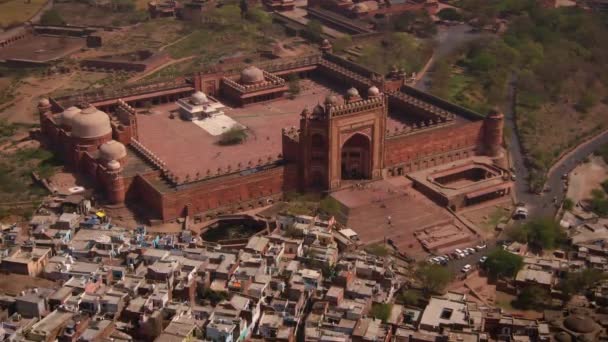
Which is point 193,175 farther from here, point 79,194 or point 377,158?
point 377,158

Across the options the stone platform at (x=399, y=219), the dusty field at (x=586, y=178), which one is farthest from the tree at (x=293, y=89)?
the dusty field at (x=586, y=178)

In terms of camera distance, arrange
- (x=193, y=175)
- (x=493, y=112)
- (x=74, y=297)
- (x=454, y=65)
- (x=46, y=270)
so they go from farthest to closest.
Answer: (x=454, y=65) < (x=493, y=112) < (x=193, y=175) < (x=46, y=270) < (x=74, y=297)

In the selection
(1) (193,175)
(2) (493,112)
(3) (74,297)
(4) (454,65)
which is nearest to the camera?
(3) (74,297)

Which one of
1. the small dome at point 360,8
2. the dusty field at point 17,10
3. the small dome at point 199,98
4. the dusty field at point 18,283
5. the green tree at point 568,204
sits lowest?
the dusty field at point 17,10

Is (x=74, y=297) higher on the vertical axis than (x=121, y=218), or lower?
higher

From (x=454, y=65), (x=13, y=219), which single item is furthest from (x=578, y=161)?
(x=13, y=219)

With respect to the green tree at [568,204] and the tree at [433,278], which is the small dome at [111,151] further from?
the green tree at [568,204]
